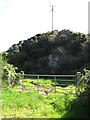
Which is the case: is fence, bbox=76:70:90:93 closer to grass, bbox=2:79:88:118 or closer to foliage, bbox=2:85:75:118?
grass, bbox=2:79:88:118

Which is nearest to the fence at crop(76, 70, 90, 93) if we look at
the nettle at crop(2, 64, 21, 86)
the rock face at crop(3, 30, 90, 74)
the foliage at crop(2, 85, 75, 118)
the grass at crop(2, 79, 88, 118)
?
the grass at crop(2, 79, 88, 118)

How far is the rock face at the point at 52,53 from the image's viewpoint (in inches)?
844

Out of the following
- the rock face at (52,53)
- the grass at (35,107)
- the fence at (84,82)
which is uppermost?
the rock face at (52,53)

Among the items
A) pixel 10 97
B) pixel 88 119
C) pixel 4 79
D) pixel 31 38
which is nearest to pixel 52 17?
pixel 31 38

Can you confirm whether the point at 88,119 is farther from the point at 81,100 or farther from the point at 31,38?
the point at 31,38

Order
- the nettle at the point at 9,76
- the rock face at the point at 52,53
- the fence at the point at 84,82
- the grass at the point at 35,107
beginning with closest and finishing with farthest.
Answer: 1. the grass at the point at 35,107
2. the fence at the point at 84,82
3. the nettle at the point at 9,76
4. the rock face at the point at 52,53

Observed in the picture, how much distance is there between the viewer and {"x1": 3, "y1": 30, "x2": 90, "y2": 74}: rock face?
21.4 m

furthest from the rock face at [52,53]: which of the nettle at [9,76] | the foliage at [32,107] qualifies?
the foliage at [32,107]

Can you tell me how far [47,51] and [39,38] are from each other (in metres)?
2.05

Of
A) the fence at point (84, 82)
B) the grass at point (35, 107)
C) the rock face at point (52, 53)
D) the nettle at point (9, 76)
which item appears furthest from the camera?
the rock face at point (52, 53)

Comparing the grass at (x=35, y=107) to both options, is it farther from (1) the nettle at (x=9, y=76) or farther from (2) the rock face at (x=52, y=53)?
(2) the rock face at (x=52, y=53)

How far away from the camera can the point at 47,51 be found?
2306 centimetres

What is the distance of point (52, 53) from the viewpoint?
22.6 meters

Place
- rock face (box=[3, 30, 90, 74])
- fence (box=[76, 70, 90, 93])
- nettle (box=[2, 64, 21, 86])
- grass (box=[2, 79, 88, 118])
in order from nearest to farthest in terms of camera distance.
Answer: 1. grass (box=[2, 79, 88, 118])
2. fence (box=[76, 70, 90, 93])
3. nettle (box=[2, 64, 21, 86])
4. rock face (box=[3, 30, 90, 74])
